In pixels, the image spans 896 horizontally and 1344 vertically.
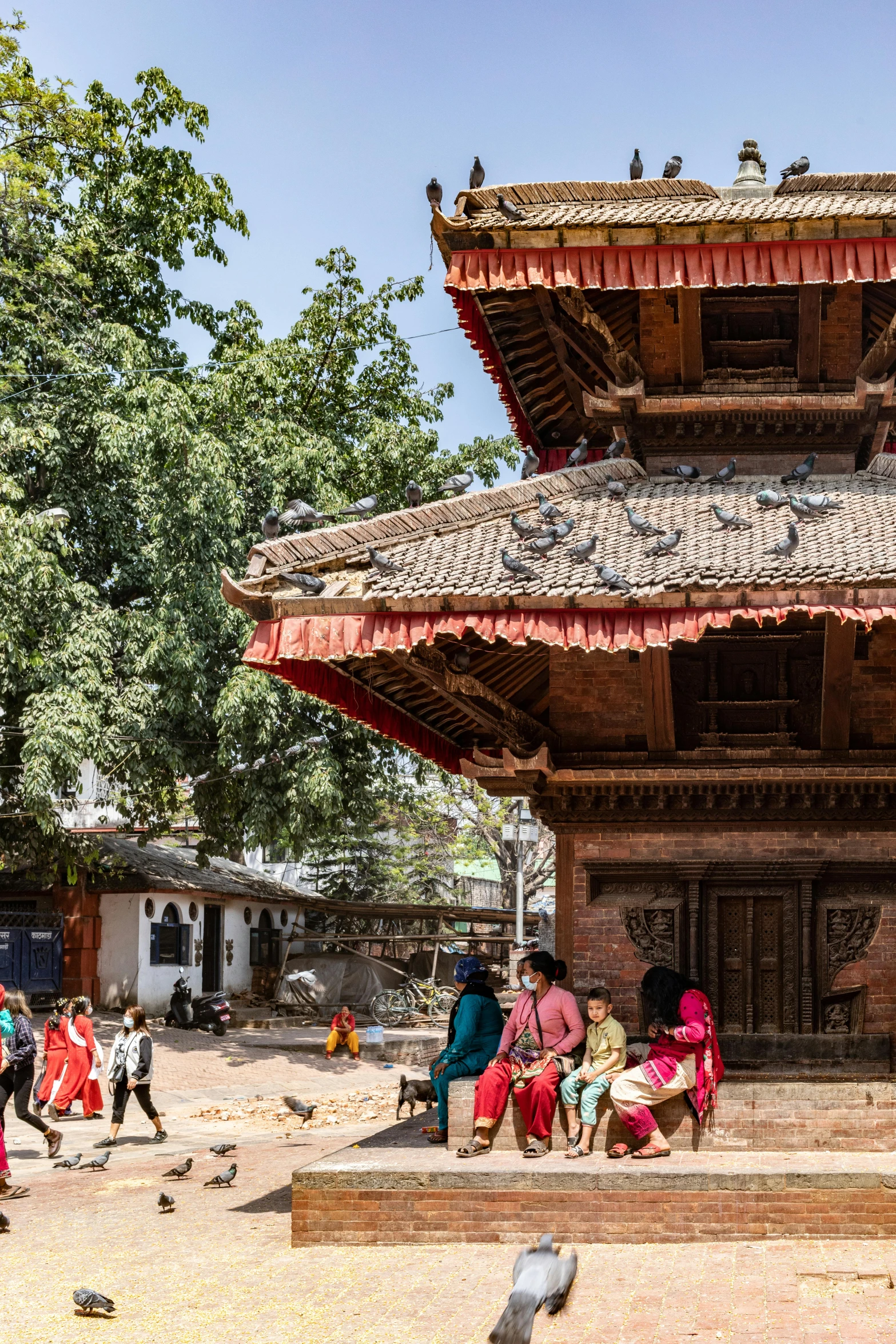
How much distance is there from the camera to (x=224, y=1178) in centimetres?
1138

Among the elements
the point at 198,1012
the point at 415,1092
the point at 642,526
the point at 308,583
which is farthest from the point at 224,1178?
the point at 198,1012

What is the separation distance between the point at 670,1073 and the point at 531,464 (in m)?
5.78

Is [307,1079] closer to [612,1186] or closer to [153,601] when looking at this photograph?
[153,601]

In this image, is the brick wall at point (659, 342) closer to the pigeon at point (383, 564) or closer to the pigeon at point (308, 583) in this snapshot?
the pigeon at point (383, 564)

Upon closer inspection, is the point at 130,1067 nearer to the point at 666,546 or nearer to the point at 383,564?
the point at 383,564

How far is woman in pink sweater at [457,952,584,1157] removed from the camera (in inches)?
343

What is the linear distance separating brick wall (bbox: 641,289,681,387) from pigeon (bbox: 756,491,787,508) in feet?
5.10

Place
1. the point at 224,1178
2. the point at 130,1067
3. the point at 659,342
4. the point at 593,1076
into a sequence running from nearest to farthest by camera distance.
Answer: the point at 593,1076 → the point at 659,342 → the point at 224,1178 → the point at 130,1067

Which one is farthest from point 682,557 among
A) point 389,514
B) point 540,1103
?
point 540,1103

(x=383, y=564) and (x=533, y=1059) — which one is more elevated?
(x=383, y=564)

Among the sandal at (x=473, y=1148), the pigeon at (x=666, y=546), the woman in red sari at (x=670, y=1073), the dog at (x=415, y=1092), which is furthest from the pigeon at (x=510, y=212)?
the dog at (x=415, y=1092)

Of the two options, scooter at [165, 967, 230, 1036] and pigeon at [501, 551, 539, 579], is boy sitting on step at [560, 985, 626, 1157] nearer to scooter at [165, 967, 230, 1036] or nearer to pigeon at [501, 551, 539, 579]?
pigeon at [501, 551, 539, 579]

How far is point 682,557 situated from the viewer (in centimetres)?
854

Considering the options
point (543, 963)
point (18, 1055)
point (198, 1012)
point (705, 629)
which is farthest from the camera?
point (198, 1012)
